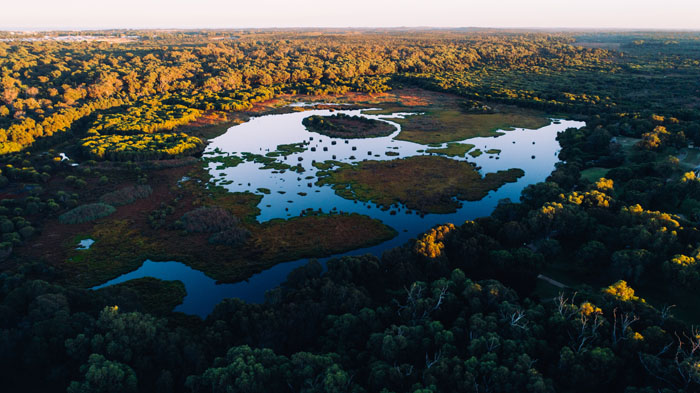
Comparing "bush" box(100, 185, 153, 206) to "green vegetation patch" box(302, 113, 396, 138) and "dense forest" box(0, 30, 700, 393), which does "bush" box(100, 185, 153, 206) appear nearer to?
"dense forest" box(0, 30, 700, 393)

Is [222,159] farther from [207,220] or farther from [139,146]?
[207,220]

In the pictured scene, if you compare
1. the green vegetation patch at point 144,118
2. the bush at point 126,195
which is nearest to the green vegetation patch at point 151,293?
the bush at point 126,195

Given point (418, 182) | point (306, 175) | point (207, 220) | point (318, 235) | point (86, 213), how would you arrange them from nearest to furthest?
point (318, 235) < point (207, 220) < point (86, 213) < point (418, 182) < point (306, 175)

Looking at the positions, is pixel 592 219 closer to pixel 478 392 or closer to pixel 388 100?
pixel 478 392

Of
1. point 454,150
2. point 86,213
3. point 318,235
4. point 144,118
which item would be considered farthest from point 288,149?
point 86,213

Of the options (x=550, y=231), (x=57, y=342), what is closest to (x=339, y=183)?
(x=550, y=231)

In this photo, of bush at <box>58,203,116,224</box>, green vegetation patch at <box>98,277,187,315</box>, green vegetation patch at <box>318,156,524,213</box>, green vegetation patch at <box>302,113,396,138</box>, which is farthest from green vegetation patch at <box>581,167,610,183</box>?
bush at <box>58,203,116,224</box>
